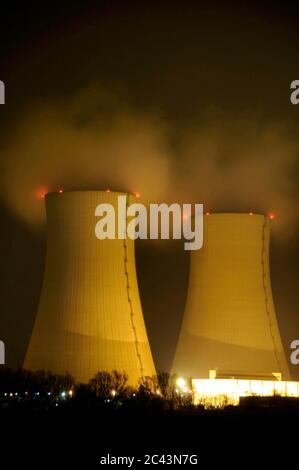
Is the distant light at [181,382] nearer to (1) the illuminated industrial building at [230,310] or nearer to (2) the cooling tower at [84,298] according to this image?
(1) the illuminated industrial building at [230,310]

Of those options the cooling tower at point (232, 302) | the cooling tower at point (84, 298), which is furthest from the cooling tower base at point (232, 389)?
the cooling tower at point (84, 298)

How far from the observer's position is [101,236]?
17234mm

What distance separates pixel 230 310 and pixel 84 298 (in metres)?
2.60

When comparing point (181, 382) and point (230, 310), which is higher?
point (230, 310)

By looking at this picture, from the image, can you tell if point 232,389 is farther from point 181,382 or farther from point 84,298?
point 84,298

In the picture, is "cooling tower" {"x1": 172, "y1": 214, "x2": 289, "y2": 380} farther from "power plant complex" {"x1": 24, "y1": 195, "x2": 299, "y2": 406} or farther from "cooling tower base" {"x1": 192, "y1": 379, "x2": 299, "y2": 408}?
"cooling tower base" {"x1": 192, "y1": 379, "x2": 299, "y2": 408}

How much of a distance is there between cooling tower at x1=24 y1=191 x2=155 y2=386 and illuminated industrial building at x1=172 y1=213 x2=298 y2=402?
1.78m

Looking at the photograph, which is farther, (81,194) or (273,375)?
(273,375)

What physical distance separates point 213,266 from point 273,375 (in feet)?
6.69

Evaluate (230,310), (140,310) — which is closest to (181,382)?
(230,310)

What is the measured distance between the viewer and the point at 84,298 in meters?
17.2
